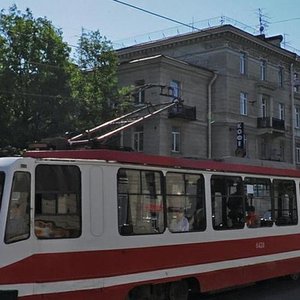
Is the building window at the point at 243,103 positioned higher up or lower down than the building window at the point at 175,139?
higher up

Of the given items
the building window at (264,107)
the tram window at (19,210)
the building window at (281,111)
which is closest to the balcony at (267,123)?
the building window at (264,107)

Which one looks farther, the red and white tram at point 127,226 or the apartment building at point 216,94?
the apartment building at point 216,94

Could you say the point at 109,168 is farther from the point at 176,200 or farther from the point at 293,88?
the point at 293,88

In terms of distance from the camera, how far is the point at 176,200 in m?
8.65

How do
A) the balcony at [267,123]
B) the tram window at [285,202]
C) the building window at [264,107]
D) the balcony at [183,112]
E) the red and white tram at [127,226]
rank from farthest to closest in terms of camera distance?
1. the building window at [264,107]
2. the balcony at [267,123]
3. the balcony at [183,112]
4. the tram window at [285,202]
5. the red and white tram at [127,226]

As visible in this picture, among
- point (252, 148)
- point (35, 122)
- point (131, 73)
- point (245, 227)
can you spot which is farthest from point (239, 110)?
point (245, 227)

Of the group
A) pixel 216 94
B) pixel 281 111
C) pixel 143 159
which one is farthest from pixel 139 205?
pixel 281 111

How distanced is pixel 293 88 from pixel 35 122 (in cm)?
3041

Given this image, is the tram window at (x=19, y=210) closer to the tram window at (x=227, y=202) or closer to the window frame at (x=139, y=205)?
the window frame at (x=139, y=205)

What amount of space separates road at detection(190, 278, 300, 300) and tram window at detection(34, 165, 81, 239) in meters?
3.45

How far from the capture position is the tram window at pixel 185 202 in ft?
28.0

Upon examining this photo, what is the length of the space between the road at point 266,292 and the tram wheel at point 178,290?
989 millimetres

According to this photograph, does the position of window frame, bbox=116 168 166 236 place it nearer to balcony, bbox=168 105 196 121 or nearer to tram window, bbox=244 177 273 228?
tram window, bbox=244 177 273 228

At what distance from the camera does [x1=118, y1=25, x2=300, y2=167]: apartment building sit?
1555 inches
